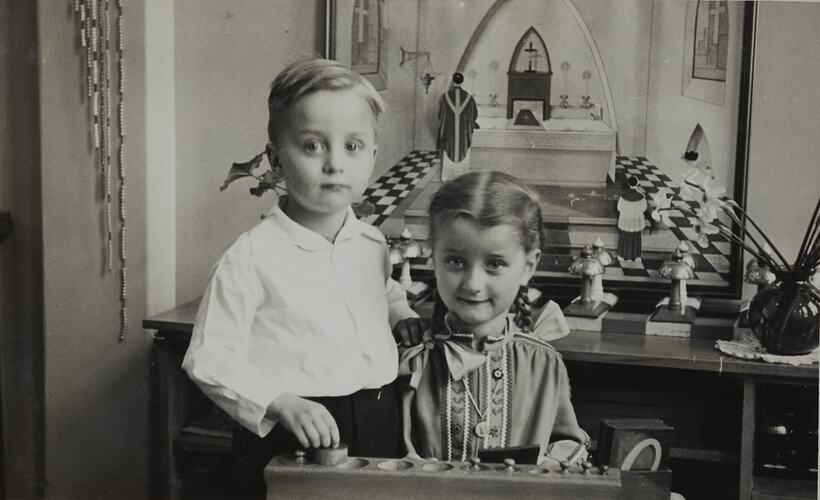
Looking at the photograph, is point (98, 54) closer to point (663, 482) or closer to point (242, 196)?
point (242, 196)

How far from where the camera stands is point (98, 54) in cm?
227

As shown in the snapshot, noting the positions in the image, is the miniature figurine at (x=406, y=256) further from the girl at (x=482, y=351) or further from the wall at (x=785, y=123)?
the wall at (x=785, y=123)

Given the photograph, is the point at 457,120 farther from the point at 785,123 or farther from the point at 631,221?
the point at 785,123

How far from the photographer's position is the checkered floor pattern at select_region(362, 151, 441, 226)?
2408 millimetres

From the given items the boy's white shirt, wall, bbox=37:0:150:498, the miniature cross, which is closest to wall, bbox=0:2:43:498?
wall, bbox=37:0:150:498

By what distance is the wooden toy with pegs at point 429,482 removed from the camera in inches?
46.7

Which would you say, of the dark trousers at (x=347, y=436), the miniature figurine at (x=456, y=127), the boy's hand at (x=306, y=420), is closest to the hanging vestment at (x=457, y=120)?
the miniature figurine at (x=456, y=127)

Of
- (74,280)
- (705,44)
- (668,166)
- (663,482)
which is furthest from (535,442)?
(74,280)

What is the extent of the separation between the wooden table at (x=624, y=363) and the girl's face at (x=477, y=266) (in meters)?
0.52

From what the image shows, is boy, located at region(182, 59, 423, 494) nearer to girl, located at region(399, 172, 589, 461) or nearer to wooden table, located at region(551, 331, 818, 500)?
girl, located at region(399, 172, 589, 461)

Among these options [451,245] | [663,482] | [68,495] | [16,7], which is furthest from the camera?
[68,495]

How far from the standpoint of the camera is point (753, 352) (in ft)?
6.25

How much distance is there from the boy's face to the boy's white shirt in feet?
0.28

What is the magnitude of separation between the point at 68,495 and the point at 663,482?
1.68 meters
